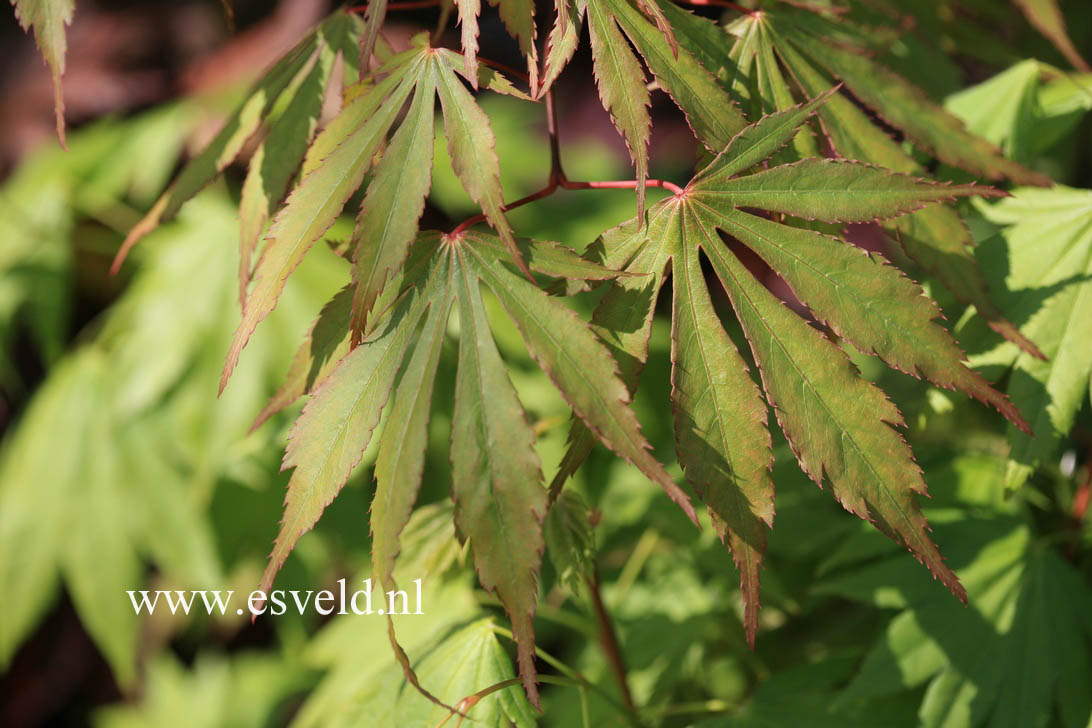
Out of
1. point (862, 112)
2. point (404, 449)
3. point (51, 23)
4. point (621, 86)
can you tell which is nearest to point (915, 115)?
point (862, 112)

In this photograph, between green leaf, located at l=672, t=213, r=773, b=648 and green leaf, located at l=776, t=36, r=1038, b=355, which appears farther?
green leaf, located at l=776, t=36, r=1038, b=355

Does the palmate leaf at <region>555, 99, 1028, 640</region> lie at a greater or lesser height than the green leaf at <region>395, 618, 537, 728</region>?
greater

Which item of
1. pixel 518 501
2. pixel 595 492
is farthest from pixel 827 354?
pixel 595 492

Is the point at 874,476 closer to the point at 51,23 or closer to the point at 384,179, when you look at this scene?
the point at 384,179

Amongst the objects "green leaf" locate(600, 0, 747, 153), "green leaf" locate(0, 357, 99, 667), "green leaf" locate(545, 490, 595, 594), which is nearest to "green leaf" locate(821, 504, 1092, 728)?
"green leaf" locate(545, 490, 595, 594)

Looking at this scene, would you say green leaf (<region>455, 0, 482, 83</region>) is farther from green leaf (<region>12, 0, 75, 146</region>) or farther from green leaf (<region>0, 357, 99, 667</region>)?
green leaf (<region>0, 357, 99, 667</region>)

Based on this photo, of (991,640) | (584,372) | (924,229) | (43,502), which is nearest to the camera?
(584,372)
